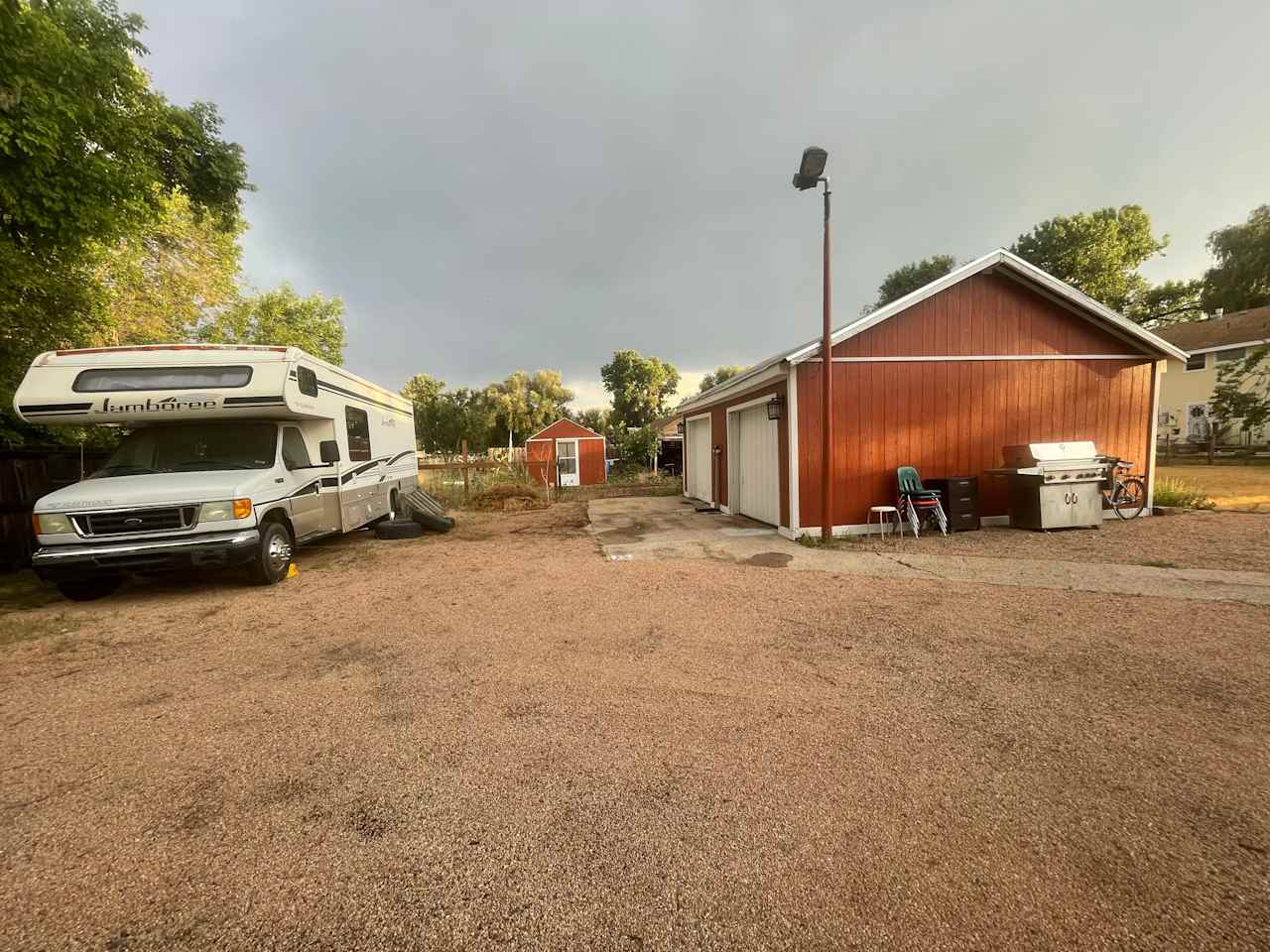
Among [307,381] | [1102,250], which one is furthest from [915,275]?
[307,381]

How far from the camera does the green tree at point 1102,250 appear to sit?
24.5m

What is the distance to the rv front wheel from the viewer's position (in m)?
5.68

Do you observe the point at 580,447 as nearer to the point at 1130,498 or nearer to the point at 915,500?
the point at 915,500

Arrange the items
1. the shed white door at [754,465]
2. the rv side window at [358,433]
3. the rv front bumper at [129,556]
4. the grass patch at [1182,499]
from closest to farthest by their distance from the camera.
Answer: the rv front bumper at [129,556] → the rv side window at [358,433] → the shed white door at [754,465] → the grass patch at [1182,499]

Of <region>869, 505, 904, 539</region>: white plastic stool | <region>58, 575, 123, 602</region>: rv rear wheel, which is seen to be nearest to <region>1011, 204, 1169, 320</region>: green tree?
<region>869, 505, 904, 539</region>: white plastic stool

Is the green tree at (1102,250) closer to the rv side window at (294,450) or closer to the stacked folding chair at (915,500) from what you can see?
the stacked folding chair at (915,500)

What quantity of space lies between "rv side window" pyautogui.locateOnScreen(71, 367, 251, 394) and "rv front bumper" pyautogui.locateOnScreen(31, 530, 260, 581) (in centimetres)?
181

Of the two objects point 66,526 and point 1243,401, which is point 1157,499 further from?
point 66,526

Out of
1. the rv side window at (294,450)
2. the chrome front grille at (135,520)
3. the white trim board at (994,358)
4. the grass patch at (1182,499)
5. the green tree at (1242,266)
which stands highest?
the green tree at (1242,266)

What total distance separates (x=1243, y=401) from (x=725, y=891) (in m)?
25.9

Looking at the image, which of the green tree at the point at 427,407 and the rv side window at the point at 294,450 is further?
the green tree at the point at 427,407

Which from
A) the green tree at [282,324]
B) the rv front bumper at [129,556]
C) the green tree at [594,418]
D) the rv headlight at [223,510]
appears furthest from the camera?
A: the green tree at [594,418]

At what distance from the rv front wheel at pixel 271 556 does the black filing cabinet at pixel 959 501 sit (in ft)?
31.9

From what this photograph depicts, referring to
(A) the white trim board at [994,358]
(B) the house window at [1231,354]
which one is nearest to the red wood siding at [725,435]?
(A) the white trim board at [994,358]
